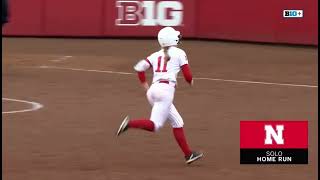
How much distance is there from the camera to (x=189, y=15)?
2969 cm

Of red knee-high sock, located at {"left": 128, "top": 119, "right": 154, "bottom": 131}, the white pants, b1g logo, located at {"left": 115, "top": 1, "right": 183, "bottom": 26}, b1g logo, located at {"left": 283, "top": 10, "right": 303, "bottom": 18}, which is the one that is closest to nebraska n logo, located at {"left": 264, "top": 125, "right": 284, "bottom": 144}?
the white pants

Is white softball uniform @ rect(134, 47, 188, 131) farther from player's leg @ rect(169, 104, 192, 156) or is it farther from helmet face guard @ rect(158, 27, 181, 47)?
helmet face guard @ rect(158, 27, 181, 47)

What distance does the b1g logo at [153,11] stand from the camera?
29375 millimetres

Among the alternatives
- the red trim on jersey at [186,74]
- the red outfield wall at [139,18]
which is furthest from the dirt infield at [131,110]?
the red outfield wall at [139,18]

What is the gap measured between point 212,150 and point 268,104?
451cm

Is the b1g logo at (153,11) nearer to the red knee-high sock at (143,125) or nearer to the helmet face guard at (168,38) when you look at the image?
the helmet face guard at (168,38)

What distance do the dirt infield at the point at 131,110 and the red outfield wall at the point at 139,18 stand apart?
7.41 ft

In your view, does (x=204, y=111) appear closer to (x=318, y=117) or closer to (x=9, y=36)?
(x=318, y=117)

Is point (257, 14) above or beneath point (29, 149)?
above

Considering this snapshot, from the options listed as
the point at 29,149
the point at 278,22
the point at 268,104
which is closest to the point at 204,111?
the point at 268,104

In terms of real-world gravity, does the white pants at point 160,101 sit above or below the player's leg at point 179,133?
above

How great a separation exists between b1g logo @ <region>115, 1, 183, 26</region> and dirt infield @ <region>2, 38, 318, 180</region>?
10.2 feet

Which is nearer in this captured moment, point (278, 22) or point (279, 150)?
point (279, 150)

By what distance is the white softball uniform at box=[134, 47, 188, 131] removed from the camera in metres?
9.47
